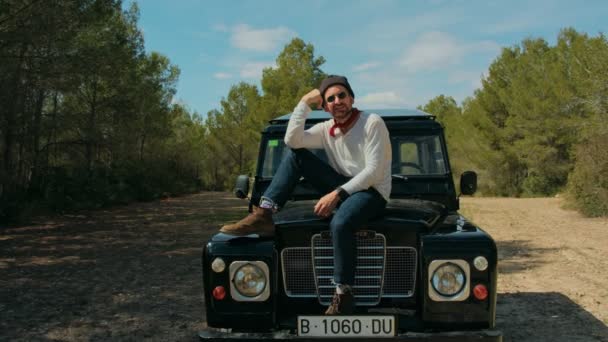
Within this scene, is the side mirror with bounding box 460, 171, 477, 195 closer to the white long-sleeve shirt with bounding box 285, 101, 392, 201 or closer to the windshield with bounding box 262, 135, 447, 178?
the windshield with bounding box 262, 135, 447, 178

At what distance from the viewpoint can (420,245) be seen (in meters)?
3.53

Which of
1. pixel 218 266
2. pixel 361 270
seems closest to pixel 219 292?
pixel 218 266

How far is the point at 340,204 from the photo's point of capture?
3.85m

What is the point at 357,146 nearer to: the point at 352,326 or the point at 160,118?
the point at 352,326

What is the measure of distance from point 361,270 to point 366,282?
84mm

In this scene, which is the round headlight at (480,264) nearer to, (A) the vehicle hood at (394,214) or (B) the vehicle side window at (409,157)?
(A) the vehicle hood at (394,214)

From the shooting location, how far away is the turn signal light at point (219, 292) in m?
3.52

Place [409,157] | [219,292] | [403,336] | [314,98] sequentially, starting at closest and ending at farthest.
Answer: [403,336], [219,292], [314,98], [409,157]

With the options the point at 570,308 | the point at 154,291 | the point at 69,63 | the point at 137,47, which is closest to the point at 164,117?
the point at 137,47

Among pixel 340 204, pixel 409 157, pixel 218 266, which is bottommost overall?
pixel 218 266

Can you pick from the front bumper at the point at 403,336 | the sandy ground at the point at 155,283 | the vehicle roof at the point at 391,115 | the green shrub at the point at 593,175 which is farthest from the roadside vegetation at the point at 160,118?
the front bumper at the point at 403,336

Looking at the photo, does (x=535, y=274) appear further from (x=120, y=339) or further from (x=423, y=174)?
(x=120, y=339)

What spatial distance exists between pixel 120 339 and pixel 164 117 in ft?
110

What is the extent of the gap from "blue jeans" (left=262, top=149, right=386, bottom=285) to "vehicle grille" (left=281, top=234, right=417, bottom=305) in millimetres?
155
